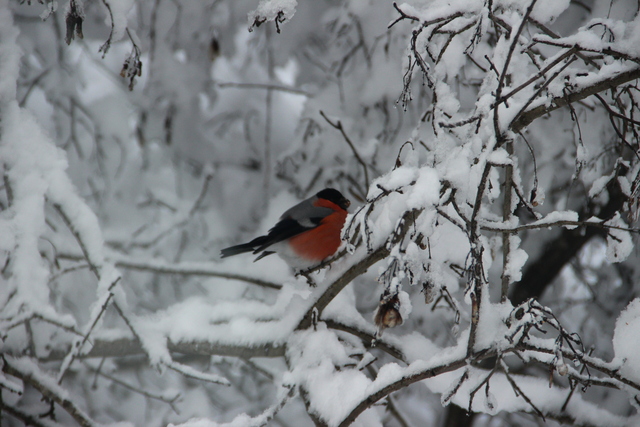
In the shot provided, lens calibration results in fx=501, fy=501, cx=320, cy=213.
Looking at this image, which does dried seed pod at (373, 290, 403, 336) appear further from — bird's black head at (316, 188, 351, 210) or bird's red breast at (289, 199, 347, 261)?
bird's black head at (316, 188, 351, 210)

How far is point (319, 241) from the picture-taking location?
2.59 m

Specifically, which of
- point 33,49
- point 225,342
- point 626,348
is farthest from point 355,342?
point 33,49

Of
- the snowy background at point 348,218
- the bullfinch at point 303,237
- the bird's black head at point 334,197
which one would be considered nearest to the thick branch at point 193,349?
the snowy background at point 348,218

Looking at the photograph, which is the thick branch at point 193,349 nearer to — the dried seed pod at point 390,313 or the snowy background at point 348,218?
the snowy background at point 348,218

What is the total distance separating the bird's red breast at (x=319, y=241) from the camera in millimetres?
2549

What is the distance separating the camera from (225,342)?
1.76 metres

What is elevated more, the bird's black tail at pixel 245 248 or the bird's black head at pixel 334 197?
the bird's black head at pixel 334 197

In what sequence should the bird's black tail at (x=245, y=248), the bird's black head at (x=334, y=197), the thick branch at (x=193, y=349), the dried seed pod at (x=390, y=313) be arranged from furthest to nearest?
the bird's black head at (x=334, y=197)
the bird's black tail at (x=245, y=248)
the thick branch at (x=193, y=349)
the dried seed pod at (x=390, y=313)

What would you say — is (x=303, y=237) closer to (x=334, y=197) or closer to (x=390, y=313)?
(x=334, y=197)

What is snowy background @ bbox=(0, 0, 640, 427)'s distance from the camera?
114 cm

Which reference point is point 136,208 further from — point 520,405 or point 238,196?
point 520,405

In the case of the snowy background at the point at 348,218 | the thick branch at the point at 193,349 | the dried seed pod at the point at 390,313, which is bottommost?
the dried seed pod at the point at 390,313

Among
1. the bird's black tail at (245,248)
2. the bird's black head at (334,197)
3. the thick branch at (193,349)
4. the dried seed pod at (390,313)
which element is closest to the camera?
the dried seed pod at (390,313)

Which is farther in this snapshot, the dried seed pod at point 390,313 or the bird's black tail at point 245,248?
the bird's black tail at point 245,248
